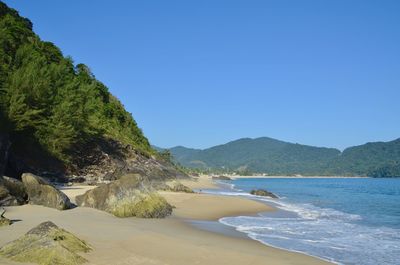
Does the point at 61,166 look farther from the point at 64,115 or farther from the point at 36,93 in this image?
the point at 36,93

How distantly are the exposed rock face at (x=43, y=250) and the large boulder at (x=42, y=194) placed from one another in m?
8.43

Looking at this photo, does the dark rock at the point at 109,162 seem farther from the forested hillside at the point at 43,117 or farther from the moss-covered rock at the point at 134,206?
the moss-covered rock at the point at 134,206

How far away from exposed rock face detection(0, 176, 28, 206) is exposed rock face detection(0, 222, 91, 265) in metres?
8.11

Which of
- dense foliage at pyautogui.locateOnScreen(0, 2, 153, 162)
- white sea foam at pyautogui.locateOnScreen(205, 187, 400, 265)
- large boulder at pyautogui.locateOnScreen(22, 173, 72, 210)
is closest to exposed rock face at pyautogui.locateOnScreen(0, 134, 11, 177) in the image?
dense foliage at pyautogui.locateOnScreen(0, 2, 153, 162)

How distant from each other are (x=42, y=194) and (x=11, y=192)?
4.00 ft

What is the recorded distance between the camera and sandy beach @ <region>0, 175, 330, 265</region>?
1014 cm

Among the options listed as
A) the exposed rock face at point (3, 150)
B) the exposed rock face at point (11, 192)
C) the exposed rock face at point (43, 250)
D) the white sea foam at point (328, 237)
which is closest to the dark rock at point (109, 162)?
the exposed rock face at point (3, 150)

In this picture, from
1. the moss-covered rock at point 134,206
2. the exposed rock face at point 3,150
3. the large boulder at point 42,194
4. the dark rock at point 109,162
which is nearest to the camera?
the large boulder at point 42,194

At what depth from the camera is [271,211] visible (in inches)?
1088

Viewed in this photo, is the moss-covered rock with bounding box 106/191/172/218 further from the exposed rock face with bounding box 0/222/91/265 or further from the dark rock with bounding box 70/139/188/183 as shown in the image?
the dark rock with bounding box 70/139/188/183

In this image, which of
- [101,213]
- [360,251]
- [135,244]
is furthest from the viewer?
[101,213]

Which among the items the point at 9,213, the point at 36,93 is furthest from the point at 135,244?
the point at 36,93

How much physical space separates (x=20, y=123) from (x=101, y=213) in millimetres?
15514

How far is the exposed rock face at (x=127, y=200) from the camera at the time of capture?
1820cm
